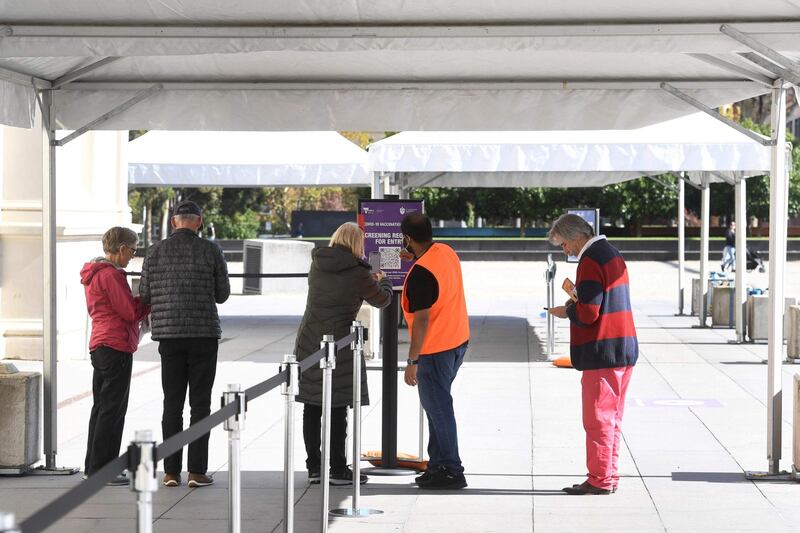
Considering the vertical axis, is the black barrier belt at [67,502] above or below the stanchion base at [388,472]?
above

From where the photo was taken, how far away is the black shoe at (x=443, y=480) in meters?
7.92

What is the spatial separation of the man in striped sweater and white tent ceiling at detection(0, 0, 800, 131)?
1336mm

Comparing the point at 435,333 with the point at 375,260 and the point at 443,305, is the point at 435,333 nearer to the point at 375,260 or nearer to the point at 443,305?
the point at 443,305

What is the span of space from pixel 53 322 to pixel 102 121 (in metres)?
1.46

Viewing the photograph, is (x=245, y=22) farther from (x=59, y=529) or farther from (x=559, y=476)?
(x=559, y=476)

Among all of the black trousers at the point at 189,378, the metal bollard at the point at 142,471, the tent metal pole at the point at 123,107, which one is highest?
the tent metal pole at the point at 123,107

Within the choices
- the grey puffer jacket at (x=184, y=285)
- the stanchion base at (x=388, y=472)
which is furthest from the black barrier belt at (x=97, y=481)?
the stanchion base at (x=388, y=472)

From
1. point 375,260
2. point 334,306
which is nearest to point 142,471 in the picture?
point 334,306

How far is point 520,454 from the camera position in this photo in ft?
30.1

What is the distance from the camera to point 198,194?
64000mm

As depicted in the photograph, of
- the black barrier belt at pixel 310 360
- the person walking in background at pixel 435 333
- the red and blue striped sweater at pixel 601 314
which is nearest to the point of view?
the black barrier belt at pixel 310 360

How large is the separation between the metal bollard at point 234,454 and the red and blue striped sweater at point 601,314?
3.43 metres

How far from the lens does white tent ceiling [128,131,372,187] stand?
19344 mm

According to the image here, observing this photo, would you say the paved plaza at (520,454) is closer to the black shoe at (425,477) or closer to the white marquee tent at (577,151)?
the black shoe at (425,477)
